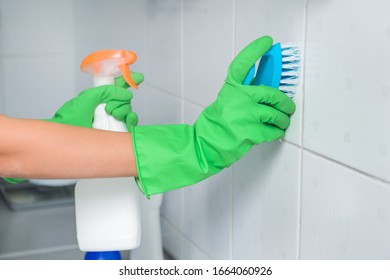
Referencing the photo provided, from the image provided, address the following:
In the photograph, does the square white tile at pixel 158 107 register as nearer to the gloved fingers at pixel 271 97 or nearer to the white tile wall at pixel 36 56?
the white tile wall at pixel 36 56

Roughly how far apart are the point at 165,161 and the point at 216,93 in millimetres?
271

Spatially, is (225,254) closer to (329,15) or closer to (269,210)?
(269,210)

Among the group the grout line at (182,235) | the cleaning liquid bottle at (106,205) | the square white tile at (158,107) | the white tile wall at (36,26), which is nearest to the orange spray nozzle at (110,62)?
the cleaning liquid bottle at (106,205)

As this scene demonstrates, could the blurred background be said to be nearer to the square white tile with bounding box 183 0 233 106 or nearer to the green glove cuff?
the square white tile with bounding box 183 0 233 106

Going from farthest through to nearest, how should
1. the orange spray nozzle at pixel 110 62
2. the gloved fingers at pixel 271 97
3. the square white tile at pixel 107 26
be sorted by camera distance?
1. the square white tile at pixel 107 26
2. the orange spray nozzle at pixel 110 62
3. the gloved fingers at pixel 271 97

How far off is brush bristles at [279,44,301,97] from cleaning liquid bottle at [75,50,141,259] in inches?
9.9

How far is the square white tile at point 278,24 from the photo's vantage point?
2.62ft

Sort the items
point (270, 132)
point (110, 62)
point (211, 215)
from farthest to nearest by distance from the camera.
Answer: point (211, 215), point (110, 62), point (270, 132)

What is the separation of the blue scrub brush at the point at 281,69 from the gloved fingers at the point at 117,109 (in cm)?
23

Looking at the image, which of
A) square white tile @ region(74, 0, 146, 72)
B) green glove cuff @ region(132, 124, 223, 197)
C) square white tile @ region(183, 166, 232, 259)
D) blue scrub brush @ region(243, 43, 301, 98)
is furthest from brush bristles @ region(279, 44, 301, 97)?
square white tile @ region(74, 0, 146, 72)

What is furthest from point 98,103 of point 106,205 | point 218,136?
point 218,136

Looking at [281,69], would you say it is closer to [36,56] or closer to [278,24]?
[278,24]

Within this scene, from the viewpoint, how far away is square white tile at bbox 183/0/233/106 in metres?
0.99

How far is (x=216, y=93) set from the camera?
1029 millimetres
